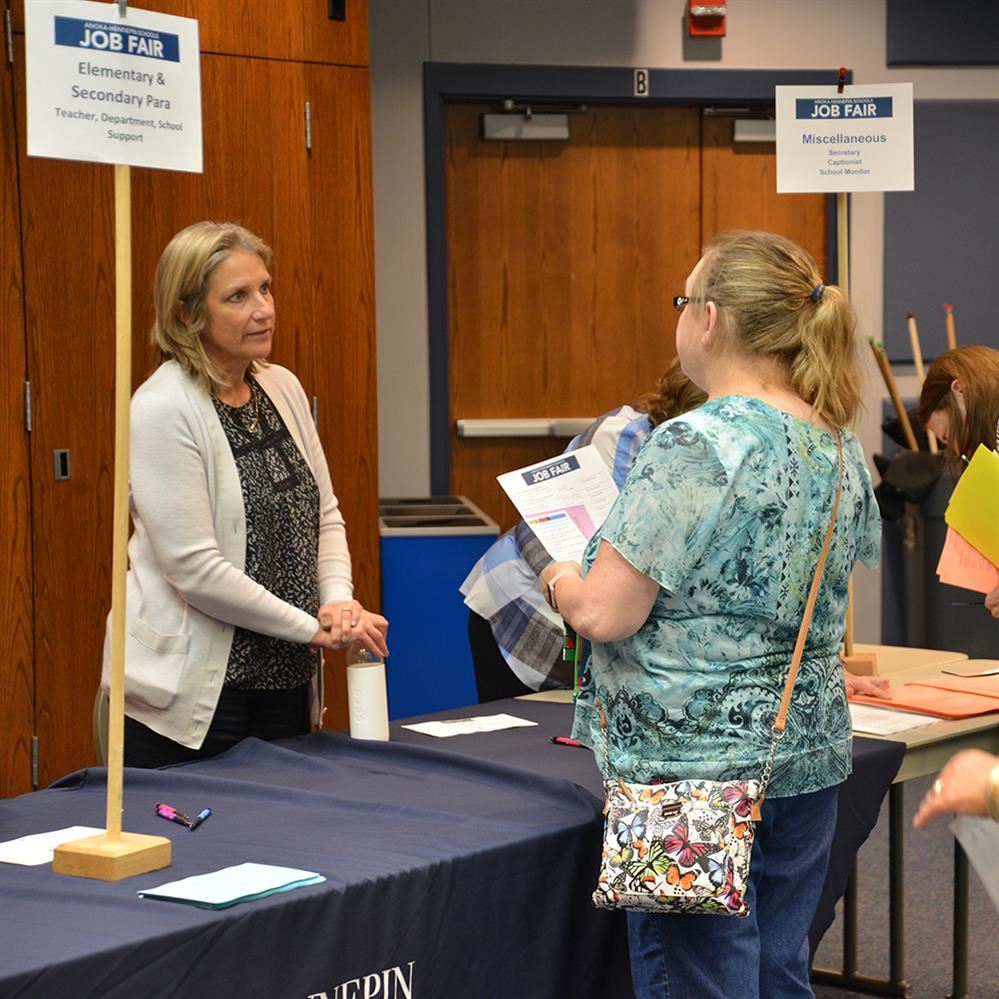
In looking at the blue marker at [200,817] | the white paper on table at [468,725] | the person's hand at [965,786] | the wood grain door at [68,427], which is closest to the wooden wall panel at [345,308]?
the wood grain door at [68,427]

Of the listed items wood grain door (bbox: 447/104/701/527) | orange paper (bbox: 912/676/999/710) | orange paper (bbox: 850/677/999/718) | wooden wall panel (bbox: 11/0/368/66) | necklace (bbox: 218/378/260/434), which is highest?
wooden wall panel (bbox: 11/0/368/66)

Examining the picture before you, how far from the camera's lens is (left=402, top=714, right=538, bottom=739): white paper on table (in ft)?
8.68

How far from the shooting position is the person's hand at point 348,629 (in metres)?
2.63

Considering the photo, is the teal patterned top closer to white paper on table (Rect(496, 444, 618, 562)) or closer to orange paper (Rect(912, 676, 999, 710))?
white paper on table (Rect(496, 444, 618, 562))

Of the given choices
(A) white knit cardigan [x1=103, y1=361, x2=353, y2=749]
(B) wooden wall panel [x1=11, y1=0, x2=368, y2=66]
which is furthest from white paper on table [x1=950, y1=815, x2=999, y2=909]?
(B) wooden wall panel [x1=11, y1=0, x2=368, y2=66]

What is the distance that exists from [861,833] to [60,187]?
2.57 meters

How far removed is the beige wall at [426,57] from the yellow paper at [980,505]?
3148 mm

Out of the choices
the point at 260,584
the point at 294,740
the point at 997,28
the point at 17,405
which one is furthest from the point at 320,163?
the point at 997,28

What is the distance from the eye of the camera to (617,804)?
1.88 metres

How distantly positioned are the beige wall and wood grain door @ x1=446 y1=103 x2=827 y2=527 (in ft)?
0.59

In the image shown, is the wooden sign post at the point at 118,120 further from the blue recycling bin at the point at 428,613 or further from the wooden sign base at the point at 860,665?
the blue recycling bin at the point at 428,613

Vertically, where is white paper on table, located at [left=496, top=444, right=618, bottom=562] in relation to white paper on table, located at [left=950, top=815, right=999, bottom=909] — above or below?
above

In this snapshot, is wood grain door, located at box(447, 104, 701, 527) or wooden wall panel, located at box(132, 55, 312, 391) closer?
A: wooden wall panel, located at box(132, 55, 312, 391)

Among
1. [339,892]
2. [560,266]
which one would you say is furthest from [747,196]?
[339,892]
